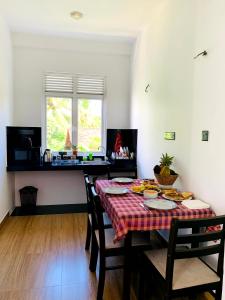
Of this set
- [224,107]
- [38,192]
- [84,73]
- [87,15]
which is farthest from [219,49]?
[38,192]

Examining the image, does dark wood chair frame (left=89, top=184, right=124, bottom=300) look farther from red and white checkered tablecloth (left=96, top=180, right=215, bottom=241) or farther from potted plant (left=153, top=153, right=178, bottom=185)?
potted plant (left=153, top=153, right=178, bottom=185)

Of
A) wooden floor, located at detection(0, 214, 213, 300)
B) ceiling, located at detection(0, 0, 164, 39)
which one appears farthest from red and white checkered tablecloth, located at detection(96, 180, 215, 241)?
ceiling, located at detection(0, 0, 164, 39)

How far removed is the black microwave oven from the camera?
379 centimetres

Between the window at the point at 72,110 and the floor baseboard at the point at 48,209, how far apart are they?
990 mm

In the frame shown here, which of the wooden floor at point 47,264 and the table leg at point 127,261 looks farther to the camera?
the wooden floor at point 47,264

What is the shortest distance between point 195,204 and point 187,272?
1.82ft

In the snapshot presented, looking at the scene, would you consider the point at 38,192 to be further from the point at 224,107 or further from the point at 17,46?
the point at 224,107

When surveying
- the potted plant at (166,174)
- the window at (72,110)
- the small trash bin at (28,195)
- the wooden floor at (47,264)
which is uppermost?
the window at (72,110)

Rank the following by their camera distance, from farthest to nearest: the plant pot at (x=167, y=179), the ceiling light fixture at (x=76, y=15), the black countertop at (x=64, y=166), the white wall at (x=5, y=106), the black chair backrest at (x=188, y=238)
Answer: the black countertop at (x=64, y=166) → the white wall at (x=5, y=106) → the ceiling light fixture at (x=76, y=15) → the plant pot at (x=167, y=179) → the black chair backrest at (x=188, y=238)

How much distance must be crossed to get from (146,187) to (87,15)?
2.42 meters

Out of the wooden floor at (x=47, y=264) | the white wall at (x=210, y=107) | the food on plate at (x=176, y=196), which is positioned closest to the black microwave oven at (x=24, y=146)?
the wooden floor at (x=47, y=264)

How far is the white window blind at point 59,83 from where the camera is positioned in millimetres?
4062

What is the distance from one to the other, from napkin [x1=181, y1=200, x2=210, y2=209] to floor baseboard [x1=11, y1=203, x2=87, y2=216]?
2369 millimetres

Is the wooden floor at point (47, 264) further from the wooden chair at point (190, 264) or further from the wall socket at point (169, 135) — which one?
the wall socket at point (169, 135)
